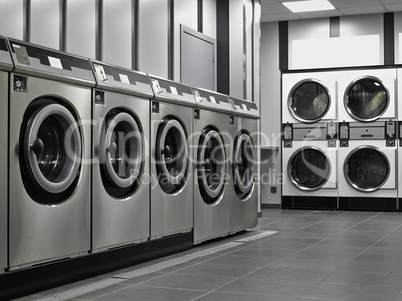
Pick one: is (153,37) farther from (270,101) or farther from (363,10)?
(363,10)

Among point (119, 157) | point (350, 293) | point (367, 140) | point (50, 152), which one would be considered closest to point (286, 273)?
point (350, 293)

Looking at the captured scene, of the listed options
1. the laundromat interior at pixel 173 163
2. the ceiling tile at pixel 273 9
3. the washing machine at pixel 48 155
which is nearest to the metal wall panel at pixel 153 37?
the laundromat interior at pixel 173 163

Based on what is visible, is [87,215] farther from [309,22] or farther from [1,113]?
[309,22]

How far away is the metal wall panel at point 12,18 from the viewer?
3.63 meters

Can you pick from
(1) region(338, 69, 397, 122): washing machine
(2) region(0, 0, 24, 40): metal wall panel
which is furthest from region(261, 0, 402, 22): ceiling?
(2) region(0, 0, 24, 40): metal wall panel

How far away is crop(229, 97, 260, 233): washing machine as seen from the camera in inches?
216

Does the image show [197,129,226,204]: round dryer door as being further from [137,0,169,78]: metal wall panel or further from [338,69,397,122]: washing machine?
[338,69,397,122]: washing machine

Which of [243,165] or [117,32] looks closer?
[117,32]

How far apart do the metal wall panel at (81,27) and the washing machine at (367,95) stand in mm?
4881

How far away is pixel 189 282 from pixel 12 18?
1905 mm

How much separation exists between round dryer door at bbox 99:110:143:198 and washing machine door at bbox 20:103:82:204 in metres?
Answer: 0.27

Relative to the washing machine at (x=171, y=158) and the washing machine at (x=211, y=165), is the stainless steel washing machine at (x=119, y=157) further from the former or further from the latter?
the washing machine at (x=211, y=165)

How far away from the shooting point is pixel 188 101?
4578 mm

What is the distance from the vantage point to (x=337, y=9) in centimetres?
871
